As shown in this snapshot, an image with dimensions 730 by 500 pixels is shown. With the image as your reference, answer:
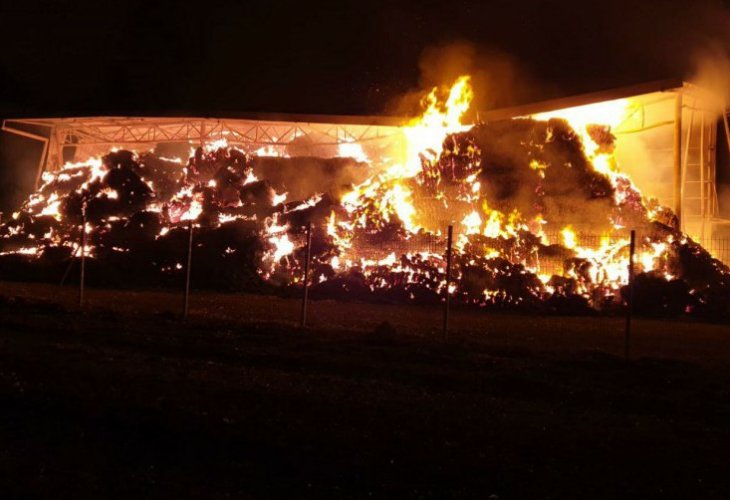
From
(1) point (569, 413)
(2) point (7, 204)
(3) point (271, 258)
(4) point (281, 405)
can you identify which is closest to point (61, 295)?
(3) point (271, 258)

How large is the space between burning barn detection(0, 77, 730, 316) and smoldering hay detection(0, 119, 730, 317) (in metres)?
0.06

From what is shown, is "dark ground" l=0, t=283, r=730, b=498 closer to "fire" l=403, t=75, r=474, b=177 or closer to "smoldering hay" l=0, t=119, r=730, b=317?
"smoldering hay" l=0, t=119, r=730, b=317

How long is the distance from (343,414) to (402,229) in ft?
52.6

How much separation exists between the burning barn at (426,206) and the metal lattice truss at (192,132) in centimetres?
12

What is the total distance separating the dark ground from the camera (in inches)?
191

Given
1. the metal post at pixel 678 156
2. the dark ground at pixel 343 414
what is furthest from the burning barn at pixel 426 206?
the dark ground at pixel 343 414

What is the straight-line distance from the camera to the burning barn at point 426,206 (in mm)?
19984

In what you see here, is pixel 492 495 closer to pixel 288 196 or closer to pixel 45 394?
pixel 45 394

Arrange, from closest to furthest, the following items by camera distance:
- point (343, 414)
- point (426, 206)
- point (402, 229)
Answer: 1. point (343, 414)
2. point (402, 229)
3. point (426, 206)

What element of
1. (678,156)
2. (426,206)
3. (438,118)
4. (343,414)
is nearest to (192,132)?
(438,118)

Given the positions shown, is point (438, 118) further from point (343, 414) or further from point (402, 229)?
point (343, 414)

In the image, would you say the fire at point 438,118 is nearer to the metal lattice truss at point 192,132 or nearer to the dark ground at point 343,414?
the metal lattice truss at point 192,132

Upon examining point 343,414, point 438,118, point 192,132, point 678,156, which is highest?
point 438,118

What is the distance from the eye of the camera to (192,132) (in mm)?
29344
